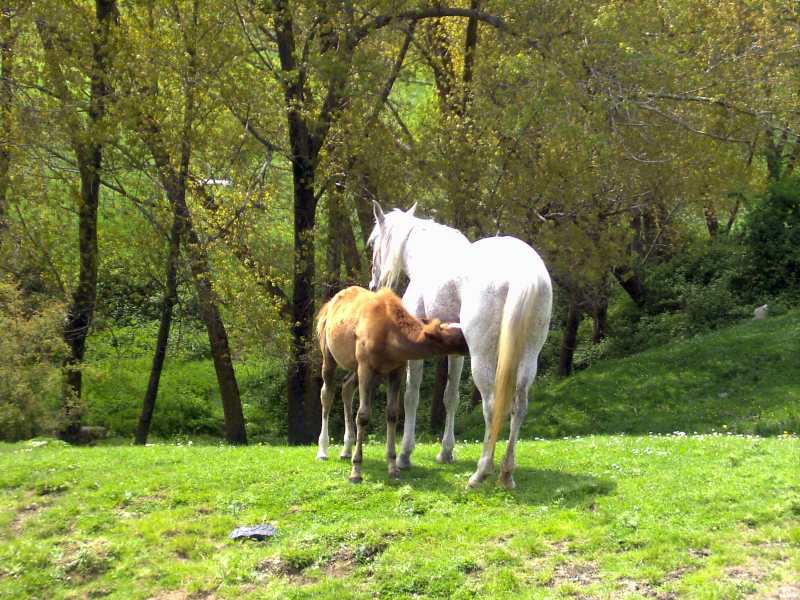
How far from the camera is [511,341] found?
9773 millimetres

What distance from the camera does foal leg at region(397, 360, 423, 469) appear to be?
11.8 m

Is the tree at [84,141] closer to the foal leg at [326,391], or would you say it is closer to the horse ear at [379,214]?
the horse ear at [379,214]

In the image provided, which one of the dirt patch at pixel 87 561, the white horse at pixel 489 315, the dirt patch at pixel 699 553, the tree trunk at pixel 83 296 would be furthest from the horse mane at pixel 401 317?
the tree trunk at pixel 83 296

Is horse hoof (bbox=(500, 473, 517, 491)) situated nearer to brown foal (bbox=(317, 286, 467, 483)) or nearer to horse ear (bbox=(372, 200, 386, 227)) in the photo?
brown foal (bbox=(317, 286, 467, 483))

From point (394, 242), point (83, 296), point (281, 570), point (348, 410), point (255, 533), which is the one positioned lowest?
point (281, 570)

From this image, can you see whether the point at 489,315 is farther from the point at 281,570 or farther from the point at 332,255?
the point at 332,255

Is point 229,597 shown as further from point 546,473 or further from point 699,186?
point 699,186

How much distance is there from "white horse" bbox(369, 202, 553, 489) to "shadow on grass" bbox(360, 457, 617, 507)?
0.59 feet

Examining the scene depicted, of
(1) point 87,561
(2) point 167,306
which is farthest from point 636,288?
(1) point 87,561

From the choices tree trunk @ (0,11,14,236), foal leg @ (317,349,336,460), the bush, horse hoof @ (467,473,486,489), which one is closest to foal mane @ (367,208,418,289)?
foal leg @ (317,349,336,460)

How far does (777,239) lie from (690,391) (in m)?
9.68

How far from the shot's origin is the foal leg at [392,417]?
11.2m

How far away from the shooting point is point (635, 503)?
9.73m

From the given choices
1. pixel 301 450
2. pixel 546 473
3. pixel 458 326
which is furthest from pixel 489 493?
pixel 301 450
